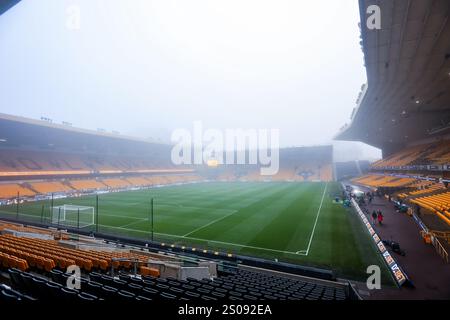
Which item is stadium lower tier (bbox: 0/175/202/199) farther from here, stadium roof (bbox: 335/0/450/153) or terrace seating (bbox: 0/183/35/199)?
stadium roof (bbox: 335/0/450/153)

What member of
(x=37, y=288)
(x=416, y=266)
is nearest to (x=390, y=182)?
(x=416, y=266)

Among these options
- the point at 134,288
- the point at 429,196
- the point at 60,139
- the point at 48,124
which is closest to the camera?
the point at 134,288

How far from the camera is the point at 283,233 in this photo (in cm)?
1831

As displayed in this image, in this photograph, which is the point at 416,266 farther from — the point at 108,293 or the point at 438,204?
the point at 108,293

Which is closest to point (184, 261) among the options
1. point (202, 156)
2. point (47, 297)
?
point (47, 297)

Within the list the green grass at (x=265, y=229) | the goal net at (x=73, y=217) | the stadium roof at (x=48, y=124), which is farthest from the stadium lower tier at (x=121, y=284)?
the stadium roof at (x=48, y=124)

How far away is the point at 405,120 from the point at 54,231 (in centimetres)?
4031

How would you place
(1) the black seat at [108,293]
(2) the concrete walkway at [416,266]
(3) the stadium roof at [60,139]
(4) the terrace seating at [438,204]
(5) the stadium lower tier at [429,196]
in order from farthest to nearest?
(3) the stadium roof at [60,139], (5) the stadium lower tier at [429,196], (4) the terrace seating at [438,204], (2) the concrete walkway at [416,266], (1) the black seat at [108,293]

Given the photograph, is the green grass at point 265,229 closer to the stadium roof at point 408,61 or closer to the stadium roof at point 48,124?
the stadium roof at point 408,61

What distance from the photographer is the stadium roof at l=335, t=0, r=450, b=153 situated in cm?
1027

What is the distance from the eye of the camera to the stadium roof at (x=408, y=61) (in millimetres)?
10274

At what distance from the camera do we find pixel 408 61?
48.2 feet

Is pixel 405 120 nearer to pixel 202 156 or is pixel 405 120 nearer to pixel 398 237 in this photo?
pixel 398 237

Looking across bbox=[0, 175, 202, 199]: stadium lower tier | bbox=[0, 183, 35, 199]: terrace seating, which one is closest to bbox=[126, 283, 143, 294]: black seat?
bbox=[0, 175, 202, 199]: stadium lower tier
